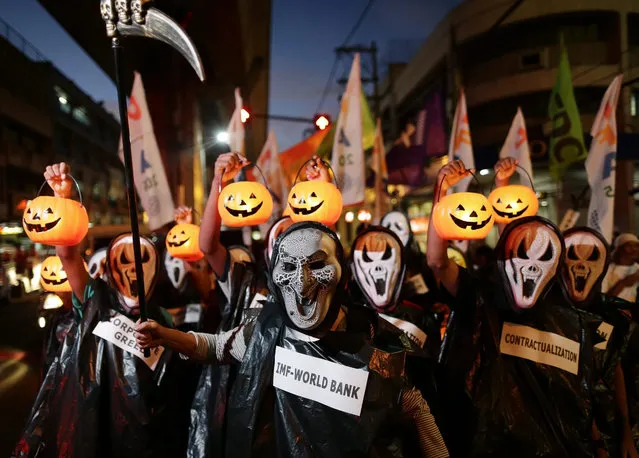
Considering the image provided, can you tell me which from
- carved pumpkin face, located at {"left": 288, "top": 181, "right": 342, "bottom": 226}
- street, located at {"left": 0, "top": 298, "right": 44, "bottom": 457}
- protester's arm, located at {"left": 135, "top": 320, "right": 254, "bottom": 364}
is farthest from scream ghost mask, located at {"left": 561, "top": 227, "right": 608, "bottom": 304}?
street, located at {"left": 0, "top": 298, "right": 44, "bottom": 457}

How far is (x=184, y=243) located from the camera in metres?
4.16

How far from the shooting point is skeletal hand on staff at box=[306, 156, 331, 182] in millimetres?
3850

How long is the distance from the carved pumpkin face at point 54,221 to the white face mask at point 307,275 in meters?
1.52

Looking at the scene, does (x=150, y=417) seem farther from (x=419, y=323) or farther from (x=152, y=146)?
(x=152, y=146)

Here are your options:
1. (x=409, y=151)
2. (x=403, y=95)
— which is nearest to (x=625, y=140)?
(x=409, y=151)

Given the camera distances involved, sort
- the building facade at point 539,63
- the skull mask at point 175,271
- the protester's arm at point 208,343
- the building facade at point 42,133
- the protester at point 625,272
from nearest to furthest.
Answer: the protester's arm at point 208,343 < the protester at point 625,272 < the skull mask at point 175,271 < the building facade at point 539,63 < the building facade at point 42,133

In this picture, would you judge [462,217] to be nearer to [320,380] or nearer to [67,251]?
[320,380]

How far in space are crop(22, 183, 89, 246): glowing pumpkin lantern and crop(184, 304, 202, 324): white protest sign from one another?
2166 mm

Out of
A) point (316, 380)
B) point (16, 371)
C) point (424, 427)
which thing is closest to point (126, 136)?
point (316, 380)

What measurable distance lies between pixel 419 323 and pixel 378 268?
0.53 metres

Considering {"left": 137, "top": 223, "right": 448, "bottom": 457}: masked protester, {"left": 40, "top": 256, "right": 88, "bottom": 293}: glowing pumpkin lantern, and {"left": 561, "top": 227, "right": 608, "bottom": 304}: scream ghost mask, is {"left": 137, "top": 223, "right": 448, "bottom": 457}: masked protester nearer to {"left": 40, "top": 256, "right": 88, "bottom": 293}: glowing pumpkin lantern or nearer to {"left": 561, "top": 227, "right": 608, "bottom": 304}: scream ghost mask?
{"left": 561, "top": 227, "right": 608, "bottom": 304}: scream ghost mask

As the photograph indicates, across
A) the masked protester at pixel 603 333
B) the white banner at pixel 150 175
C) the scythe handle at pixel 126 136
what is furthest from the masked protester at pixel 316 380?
the white banner at pixel 150 175

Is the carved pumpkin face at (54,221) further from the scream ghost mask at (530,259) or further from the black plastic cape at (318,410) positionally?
the scream ghost mask at (530,259)

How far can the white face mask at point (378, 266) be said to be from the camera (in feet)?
10.9
